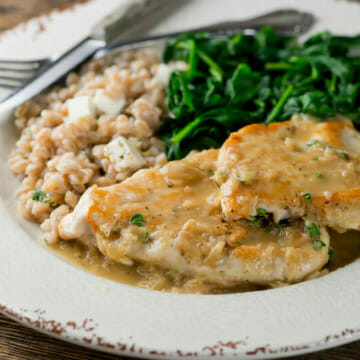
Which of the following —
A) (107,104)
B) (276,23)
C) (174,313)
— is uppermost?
(107,104)

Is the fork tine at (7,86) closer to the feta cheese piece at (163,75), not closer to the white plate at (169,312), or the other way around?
the feta cheese piece at (163,75)

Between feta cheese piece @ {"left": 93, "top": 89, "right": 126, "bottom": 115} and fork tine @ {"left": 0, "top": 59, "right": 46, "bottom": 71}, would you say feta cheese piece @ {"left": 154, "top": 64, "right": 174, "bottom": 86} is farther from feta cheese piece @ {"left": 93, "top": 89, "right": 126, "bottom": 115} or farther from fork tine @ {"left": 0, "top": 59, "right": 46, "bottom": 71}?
fork tine @ {"left": 0, "top": 59, "right": 46, "bottom": 71}

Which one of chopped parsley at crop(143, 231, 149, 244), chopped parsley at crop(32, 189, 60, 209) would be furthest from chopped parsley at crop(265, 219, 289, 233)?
chopped parsley at crop(32, 189, 60, 209)

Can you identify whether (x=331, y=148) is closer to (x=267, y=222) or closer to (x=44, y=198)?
(x=267, y=222)

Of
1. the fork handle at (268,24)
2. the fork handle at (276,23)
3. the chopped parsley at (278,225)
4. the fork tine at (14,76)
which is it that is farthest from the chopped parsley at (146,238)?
the fork handle at (276,23)

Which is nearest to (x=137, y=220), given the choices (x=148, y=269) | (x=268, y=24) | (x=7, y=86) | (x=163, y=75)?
(x=148, y=269)

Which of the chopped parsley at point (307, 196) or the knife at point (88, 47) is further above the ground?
the knife at point (88, 47)
